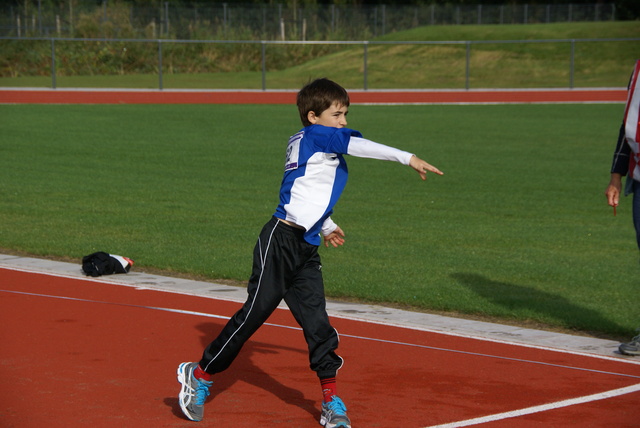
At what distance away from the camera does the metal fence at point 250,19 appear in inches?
2024

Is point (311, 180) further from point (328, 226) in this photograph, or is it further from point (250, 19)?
point (250, 19)

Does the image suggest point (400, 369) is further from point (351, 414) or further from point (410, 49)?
point (410, 49)

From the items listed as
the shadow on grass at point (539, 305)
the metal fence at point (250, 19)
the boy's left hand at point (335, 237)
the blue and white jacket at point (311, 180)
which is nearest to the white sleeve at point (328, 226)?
the boy's left hand at point (335, 237)

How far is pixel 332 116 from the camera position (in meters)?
5.10

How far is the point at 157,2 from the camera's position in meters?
72.8

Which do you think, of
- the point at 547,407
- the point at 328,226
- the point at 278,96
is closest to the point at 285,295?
the point at 328,226

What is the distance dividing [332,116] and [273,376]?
6.16 ft

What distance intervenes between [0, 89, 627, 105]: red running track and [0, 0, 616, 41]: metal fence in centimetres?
1370

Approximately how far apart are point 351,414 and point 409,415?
324 mm

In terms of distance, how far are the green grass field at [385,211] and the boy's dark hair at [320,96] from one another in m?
3.44

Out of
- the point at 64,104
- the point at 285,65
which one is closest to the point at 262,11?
the point at 285,65

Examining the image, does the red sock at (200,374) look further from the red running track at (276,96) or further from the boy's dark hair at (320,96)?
the red running track at (276,96)

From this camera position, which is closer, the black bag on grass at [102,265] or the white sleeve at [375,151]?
the white sleeve at [375,151]

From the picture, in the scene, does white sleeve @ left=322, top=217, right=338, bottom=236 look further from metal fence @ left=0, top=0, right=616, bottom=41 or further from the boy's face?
metal fence @ left=0, top=0, right=616, bottom=41
